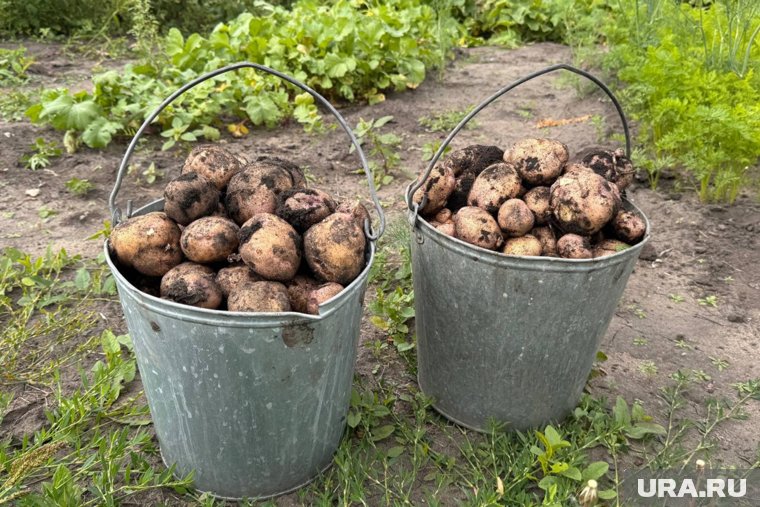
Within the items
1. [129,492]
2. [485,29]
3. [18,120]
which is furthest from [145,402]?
[485,29]

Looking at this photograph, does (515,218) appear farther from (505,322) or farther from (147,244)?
(147,244)

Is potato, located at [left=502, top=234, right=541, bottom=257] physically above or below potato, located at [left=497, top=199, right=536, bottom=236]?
below

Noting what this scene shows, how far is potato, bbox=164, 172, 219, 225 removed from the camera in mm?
2029

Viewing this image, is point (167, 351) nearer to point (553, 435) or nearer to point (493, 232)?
point (493, 232)

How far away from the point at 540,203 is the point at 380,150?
2.33 metres

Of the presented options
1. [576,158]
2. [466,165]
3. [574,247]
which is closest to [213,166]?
[466,165]

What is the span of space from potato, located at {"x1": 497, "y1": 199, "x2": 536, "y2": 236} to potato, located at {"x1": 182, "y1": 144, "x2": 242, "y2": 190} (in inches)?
36.9

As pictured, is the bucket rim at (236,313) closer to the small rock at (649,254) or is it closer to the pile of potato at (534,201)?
the pile of potato at (534,201)

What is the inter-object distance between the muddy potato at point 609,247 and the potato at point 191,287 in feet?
4.04

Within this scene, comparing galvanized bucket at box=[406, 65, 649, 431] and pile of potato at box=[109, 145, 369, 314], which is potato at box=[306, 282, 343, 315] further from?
galvanized bucket at box=[406, 65, 649, 431]

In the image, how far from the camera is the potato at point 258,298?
5.86 feet

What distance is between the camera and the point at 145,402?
2555 mm

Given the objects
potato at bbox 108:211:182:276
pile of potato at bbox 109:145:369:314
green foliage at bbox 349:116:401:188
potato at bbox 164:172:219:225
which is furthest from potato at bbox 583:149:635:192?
green foliage at bbox 349:116:401:188

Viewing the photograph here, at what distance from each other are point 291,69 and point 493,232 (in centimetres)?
381
